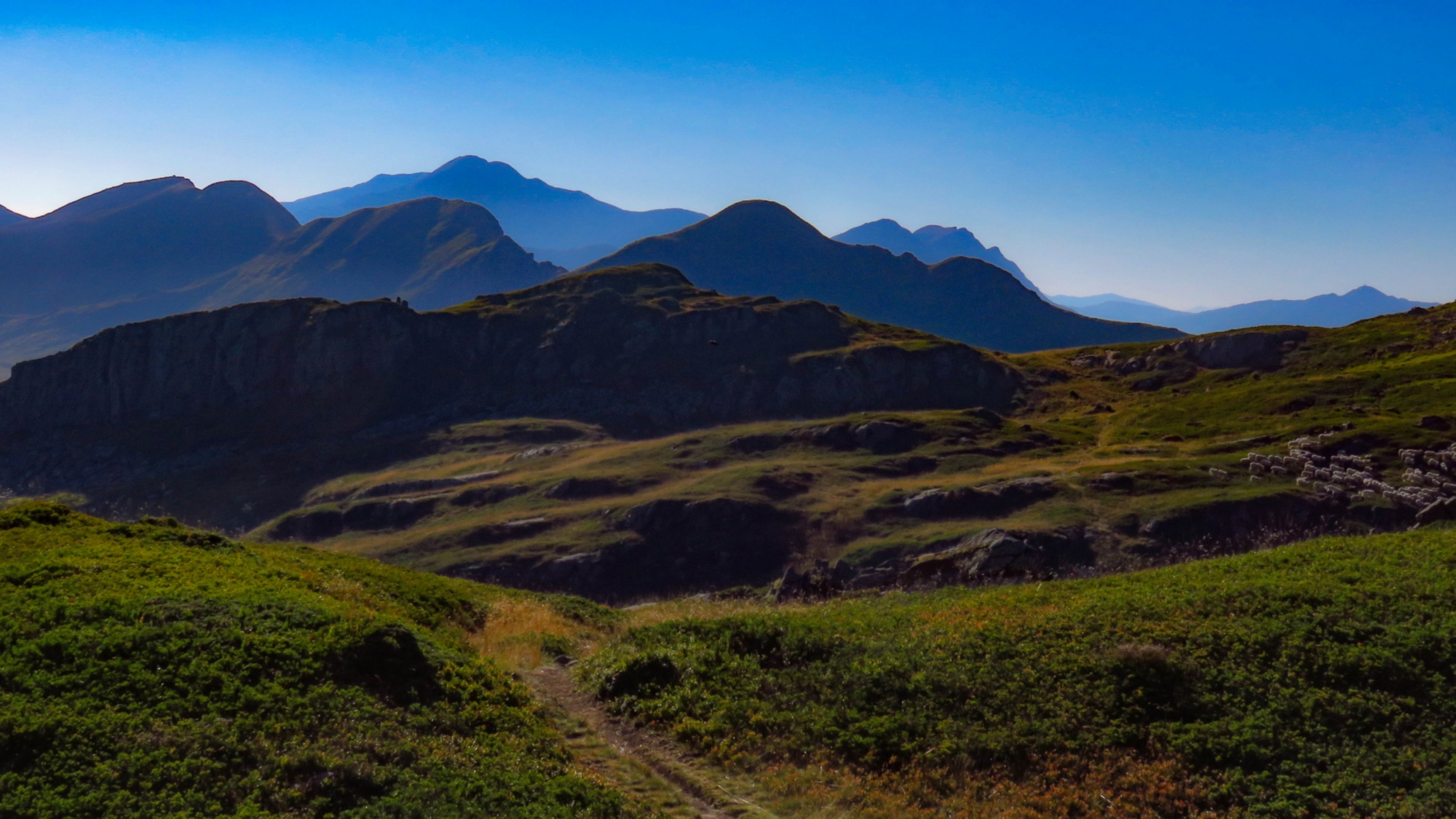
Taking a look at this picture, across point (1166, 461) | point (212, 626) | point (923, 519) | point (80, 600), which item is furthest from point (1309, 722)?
point (1166, 461)

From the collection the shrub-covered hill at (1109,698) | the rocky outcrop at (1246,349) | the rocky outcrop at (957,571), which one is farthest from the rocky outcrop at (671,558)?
the rocky outcrop at (1246,349)

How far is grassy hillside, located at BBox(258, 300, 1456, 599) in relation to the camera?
75812 mm

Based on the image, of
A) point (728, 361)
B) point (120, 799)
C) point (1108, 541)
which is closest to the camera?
point (120, 799)

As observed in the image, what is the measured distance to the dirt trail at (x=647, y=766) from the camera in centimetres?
1481

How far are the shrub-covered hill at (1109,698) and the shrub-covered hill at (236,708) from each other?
13.6ft

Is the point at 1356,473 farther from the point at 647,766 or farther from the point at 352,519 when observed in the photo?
the point at 352,519

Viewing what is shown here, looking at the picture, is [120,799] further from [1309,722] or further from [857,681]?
[1309,722]

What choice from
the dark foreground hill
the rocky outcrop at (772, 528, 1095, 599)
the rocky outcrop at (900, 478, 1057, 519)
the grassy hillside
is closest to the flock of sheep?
the grassy hillside

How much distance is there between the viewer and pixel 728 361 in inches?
6363

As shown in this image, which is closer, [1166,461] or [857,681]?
[857,681]

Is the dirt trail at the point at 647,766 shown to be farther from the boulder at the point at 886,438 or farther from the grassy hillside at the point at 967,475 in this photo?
the boulder at the point at 886,438

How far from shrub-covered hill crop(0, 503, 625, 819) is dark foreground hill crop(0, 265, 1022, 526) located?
416 ft

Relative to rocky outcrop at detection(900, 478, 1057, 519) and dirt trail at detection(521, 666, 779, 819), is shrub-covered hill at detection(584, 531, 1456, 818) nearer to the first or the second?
dirt trail at detection(521, 666, 779, 819)

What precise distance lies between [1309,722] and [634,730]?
41.0 feet
